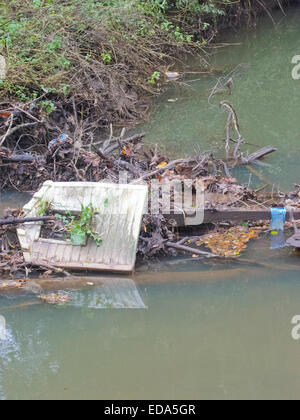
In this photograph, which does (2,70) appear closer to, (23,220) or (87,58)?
(87,58)

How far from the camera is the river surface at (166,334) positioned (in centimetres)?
459

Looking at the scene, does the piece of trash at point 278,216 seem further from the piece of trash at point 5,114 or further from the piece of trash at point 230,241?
the piece of trash at point 5,114

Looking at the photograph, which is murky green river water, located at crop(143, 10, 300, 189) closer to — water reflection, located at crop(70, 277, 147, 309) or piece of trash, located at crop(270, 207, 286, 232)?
piece of trash, located at crop(270, 207, 286, 232)

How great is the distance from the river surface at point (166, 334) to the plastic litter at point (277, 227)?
0.40 ft

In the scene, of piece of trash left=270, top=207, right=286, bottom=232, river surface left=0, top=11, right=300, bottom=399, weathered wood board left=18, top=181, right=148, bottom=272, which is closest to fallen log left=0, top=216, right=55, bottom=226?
weathered wood board left=18, top=181, right=148, bottom=272

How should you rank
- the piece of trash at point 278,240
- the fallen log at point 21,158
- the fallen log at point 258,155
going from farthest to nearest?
the fallen log at point 258,155
the fallen log at point 21,158
the piece of trash at point 278,240

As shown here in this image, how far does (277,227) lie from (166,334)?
2.08m

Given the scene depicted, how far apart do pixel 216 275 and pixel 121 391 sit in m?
1.90

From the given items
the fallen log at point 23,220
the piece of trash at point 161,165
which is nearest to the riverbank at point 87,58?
the piece of trash at point 161,165

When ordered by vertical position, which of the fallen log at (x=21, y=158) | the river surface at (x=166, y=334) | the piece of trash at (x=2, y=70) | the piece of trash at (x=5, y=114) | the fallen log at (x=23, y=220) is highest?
the piece of trash at (x=2, y=70)

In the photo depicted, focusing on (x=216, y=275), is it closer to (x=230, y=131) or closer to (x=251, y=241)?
(x=251, y=241)

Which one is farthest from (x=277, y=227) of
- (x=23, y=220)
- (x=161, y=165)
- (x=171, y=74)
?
(x=171, y=74)

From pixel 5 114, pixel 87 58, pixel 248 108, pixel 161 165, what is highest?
pixel 87 58

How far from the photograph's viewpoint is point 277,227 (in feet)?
21.3
